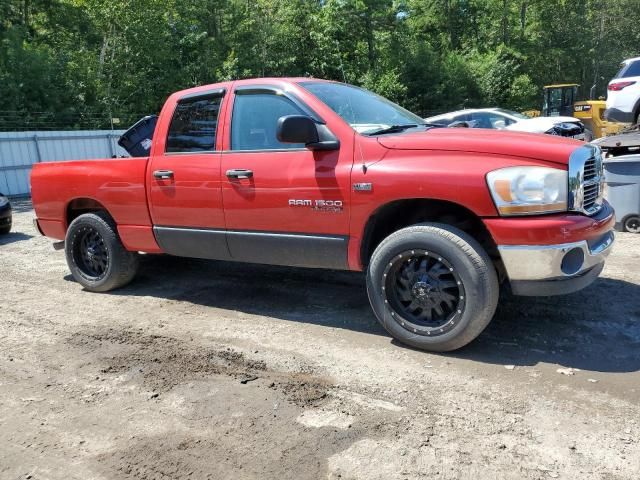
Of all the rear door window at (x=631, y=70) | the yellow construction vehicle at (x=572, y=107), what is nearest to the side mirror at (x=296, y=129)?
the rear door window at (x=631, y=70)

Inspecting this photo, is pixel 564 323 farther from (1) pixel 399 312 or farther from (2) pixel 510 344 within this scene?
(1) pixel 399 312

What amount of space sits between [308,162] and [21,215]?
10.7m

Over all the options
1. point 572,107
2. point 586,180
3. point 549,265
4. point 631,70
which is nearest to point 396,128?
point 586,180

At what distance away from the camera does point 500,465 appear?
261 cm

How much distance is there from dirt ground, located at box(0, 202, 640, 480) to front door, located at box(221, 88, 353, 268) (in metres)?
0.68

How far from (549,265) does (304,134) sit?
191cm

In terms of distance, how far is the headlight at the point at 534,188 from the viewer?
346 cm

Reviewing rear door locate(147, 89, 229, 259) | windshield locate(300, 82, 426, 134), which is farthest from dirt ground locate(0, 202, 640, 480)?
windshield locate(300, 82, 426, 134)

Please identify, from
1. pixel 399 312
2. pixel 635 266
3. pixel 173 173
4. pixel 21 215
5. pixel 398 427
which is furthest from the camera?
pixel 21 215

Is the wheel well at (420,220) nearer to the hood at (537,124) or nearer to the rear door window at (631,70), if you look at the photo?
the rear door window at (631,70)

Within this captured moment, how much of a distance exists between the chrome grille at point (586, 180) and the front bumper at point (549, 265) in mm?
255

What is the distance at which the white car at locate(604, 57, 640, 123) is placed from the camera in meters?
11.0

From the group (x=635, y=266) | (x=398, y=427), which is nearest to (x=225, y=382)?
(x=398, y=427)

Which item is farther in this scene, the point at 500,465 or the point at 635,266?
the point at 635,266
